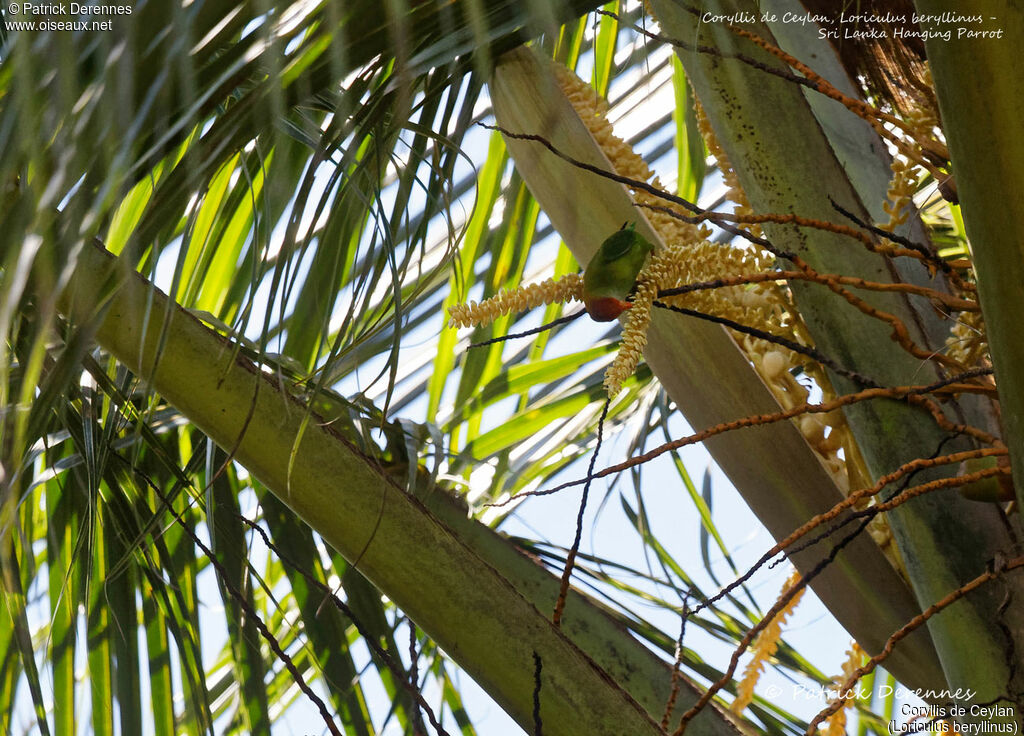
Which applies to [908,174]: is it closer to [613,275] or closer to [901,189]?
[901,189]

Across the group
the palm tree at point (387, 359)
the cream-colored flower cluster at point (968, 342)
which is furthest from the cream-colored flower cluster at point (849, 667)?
the cream-colored flower cluster at point (968, 342)

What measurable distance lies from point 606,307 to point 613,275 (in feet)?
0.05

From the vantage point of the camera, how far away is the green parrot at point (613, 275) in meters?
0.50

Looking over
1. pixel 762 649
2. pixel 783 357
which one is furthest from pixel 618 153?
pixel 762 649

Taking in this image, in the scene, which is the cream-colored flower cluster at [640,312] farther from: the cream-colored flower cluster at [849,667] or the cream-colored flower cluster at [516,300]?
the cream-colored flower cluster at [849,667]

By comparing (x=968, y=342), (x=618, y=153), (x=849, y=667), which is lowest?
(x=849, y=667)

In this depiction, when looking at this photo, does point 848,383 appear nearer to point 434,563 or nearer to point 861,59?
point 434,563

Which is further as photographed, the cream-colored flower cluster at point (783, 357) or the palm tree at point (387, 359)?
the cream-colored flower cluster at point (783, 357)

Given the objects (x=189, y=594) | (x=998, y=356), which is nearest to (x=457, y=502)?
(x=189, y=594)

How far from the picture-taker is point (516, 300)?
54 centimetres

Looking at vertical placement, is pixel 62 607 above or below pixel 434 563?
above

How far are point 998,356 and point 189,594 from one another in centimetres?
67

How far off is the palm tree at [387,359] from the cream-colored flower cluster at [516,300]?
1.3 inches

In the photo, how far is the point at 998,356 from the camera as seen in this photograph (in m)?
0.40
